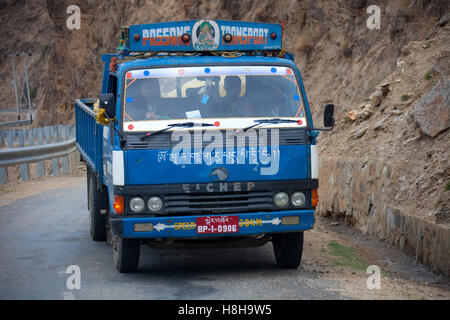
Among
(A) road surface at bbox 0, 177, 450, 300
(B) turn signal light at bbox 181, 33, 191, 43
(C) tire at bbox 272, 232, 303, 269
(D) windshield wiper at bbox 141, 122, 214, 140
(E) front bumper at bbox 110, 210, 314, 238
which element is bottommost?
(A) road surface at bbox 0, 177, 450, 300

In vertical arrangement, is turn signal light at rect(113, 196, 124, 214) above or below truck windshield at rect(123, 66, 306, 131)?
below

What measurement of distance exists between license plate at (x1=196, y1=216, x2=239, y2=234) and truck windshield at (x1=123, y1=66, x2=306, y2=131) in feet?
3.46

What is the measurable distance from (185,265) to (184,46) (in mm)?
2758

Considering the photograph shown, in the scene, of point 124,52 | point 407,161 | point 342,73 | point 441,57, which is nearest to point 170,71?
point 124,52

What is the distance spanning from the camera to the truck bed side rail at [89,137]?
10.1 m

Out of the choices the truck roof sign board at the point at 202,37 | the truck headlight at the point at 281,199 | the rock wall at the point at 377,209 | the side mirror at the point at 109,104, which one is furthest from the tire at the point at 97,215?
the rock wall at the point at 377,209

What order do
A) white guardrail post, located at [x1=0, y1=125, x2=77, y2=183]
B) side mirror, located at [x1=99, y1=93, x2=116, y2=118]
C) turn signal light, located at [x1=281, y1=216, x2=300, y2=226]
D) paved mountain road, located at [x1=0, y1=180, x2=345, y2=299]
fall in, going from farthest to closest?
1. white guardrail post, located at [x1=0, y1=125, x2=77, y2=183]
2. side mirror, located at [x1=99, y1=93, x2=116, y2=118]
3. turn signal light, located at [x1=281, y1=216, x2=300, y2=226]
4. paved mountain road, located at [x1=0, y1=180, x2=345, y2=299]

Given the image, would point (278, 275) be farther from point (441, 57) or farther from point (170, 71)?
point (441, 57)

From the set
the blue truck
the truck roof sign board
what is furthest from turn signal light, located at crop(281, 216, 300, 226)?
the truck roof sign board

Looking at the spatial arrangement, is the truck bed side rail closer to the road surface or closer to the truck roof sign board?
the road surface

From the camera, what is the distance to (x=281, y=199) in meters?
8.08

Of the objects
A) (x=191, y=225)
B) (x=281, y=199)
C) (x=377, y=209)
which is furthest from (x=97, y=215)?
(x=377, y=209)

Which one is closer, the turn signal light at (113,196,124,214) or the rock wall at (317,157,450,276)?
the turn signal light at (113,196,124,214)

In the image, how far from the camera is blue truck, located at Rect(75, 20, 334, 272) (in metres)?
7.85
